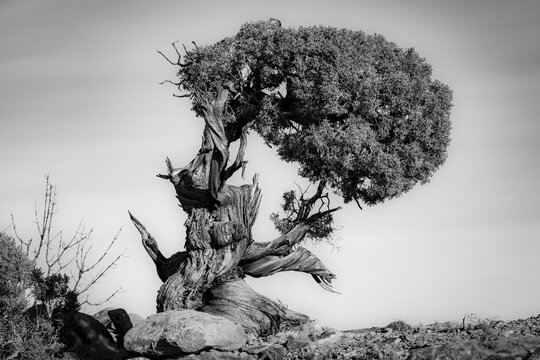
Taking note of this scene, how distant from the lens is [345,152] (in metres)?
28.6

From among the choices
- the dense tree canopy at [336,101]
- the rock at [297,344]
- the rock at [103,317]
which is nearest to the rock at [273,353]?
the rock at [297,344]

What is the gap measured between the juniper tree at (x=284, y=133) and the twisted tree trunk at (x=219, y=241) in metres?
0.04

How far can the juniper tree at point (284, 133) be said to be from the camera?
28.4m

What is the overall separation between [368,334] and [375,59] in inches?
406

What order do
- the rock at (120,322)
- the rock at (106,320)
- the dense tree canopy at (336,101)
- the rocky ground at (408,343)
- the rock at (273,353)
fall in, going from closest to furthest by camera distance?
the rocky ground at (408,343) < the rock at (273,353) < the dense tree canopy at (336,101) < the rock at (120,322) < the rock at (106,320)

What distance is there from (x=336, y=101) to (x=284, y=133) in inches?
105

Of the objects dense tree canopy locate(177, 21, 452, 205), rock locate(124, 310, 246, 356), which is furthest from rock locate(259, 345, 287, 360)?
dense tree canopy locate(177, 21, 452, 205)

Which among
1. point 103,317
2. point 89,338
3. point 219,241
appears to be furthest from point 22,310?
point 219,241

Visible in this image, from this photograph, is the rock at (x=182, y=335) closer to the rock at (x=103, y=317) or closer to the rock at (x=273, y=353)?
the rock at (x=273, y=353)

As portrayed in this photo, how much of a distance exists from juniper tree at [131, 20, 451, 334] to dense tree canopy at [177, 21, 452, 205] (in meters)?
0.04

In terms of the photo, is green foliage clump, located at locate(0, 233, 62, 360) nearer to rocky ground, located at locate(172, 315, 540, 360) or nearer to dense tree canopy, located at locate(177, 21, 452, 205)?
rocky ground, located at locate(172, 315, 540, 360)

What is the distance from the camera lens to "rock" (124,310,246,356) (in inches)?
949

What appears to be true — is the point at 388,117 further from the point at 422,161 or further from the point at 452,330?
the point at 452,330

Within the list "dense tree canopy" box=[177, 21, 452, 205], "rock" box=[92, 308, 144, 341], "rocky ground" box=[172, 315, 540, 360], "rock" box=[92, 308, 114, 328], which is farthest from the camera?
"rock" box=[92, 308, 114, 328]
